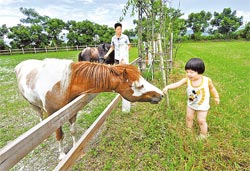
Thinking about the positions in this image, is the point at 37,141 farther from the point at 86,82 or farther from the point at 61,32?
the point at 61,32

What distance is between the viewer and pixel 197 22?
43469 millimetres

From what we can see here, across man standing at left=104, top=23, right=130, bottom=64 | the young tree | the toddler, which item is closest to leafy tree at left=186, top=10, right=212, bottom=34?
the young tree

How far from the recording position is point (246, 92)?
4.17 metres

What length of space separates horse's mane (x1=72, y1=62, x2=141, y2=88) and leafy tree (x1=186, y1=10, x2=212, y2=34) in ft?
151

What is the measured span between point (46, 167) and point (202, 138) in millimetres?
2052

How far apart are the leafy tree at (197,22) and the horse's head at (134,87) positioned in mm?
45765

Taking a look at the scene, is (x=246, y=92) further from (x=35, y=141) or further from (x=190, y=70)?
(x=35, y=141)

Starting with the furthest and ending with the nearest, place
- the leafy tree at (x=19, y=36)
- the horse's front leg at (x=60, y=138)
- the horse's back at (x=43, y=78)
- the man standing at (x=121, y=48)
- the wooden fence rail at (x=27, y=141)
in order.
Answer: the leafy tree at (x=19, y=36) → the man standing at (x=121, y=48) → the horse's front leg at (x=60, y=138) → the horse's back at (x=43, y=78) → the wooden fence rail at (x=27, y=141)

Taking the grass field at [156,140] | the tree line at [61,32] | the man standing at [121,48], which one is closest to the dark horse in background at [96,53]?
the man standing at [121,48]

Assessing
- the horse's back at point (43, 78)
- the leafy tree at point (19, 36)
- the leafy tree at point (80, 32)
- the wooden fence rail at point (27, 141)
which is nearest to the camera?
the wooden fence rail at point (27, 141)

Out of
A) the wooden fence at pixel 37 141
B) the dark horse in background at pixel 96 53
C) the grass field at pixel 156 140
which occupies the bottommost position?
the grass field at pixel 156 140

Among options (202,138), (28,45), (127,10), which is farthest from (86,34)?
(202,138)

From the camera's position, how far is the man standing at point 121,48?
123 inches

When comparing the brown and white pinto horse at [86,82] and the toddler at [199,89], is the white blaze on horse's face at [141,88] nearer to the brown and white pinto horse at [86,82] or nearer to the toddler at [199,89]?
the brown and white pinto horse at [86,82]
